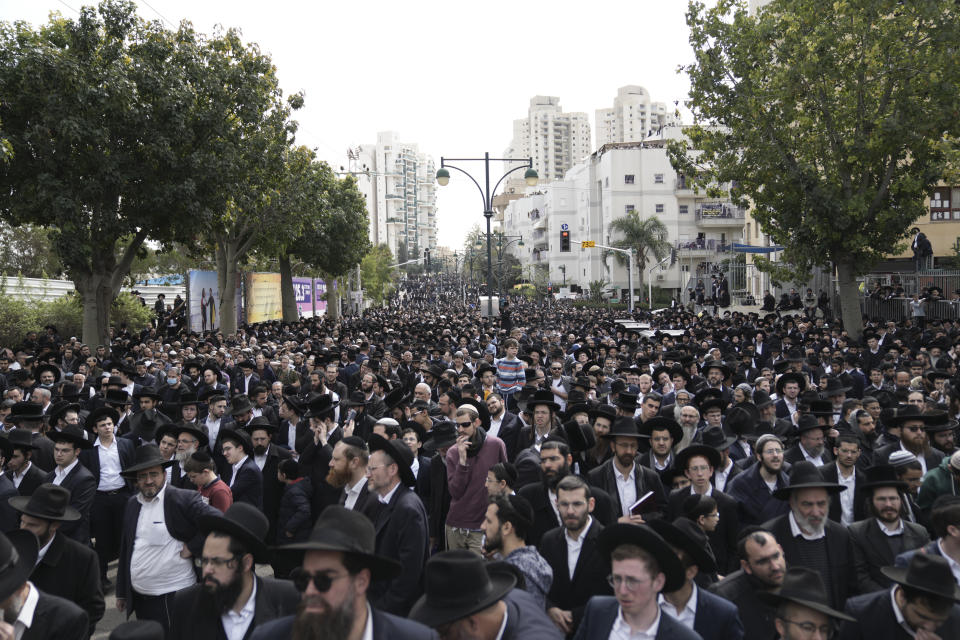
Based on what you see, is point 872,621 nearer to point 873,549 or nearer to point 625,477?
point 873,549

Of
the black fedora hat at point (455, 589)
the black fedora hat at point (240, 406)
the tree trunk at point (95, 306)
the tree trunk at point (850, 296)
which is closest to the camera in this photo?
the black fedora hat at point (455, 589)

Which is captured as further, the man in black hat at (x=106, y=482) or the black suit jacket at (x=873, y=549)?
the man in black hat at (x=106, y=482)

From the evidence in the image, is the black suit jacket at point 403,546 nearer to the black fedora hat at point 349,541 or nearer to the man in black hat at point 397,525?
the man in black hat at point 397,525

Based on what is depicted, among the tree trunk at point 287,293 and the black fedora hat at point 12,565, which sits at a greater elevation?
the tree trunk at point 287,293

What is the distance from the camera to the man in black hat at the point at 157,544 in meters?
5.34

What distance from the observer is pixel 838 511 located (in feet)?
21.0

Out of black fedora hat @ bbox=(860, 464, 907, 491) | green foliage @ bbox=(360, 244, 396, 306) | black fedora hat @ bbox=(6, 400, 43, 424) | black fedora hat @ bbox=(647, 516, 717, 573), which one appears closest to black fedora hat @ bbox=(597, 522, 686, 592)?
black fedora hat @ bbox=(647, 516, 717, 573)

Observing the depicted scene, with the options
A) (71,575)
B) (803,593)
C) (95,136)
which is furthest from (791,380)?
(95,136)

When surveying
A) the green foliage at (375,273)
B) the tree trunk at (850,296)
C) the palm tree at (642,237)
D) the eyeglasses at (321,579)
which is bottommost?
the eyeglasses at (321,579)

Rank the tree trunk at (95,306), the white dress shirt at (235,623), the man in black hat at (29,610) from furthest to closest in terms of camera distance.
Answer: the tree trunk at (95,306) < the white dress shirt at (235,623) < the man in black hat at (29,610)

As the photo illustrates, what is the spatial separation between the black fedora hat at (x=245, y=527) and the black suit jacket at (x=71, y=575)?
134 centimetres

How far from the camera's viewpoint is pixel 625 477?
634 cm

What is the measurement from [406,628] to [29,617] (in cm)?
201

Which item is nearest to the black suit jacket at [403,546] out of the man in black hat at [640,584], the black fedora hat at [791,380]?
the man in black hat at [640,584]
